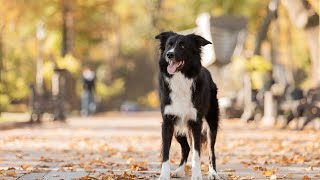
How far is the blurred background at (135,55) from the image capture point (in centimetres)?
2412

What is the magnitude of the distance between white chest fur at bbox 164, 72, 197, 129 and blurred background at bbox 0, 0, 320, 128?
514cm

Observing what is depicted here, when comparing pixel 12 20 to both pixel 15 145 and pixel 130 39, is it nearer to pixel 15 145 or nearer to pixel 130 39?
pixel 15 145

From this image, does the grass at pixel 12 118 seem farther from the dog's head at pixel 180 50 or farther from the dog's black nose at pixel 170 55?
the dog's black nose at pixel 170 55

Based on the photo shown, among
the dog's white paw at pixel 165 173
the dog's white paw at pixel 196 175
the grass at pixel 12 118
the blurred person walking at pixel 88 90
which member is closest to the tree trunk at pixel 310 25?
the grass at pixel 12 118

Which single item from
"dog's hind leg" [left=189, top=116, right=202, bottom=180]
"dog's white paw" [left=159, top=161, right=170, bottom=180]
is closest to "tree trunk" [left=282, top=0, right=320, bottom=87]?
"dog's hind leg" [left=189, top=116, right=202, bottom=180]

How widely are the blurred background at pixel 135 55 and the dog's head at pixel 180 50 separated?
510 cm

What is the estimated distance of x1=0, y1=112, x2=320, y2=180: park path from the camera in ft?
29.8

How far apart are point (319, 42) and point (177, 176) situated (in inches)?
511

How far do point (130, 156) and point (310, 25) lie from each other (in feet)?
35.2

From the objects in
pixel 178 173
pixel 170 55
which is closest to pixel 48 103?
pixel 178 173

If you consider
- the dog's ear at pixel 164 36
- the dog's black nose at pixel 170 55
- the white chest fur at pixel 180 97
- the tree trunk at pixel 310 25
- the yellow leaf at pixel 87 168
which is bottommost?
the yellow leaf at pixel 87 168

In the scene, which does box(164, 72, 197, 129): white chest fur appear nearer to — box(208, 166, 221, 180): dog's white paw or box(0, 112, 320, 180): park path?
box(208, 166, 221, 180): dog's white paw

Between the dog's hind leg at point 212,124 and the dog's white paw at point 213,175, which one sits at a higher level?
the dog's hind leg at point 212,124

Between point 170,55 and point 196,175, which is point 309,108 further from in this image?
point 170,55
